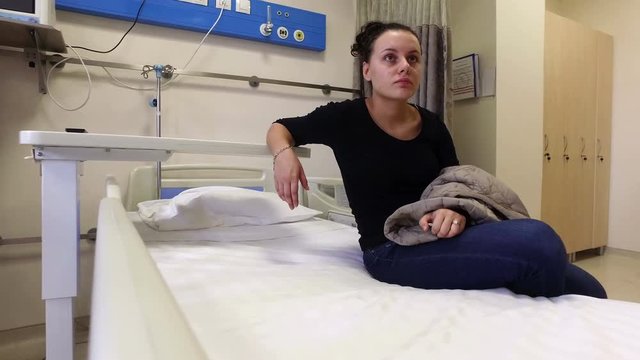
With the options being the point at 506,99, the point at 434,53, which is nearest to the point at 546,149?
the point at 506,99

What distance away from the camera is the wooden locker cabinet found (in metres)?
2.99

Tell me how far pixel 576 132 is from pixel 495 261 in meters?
3.06

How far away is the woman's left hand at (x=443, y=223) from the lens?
0.82 metres

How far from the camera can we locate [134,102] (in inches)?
75.9

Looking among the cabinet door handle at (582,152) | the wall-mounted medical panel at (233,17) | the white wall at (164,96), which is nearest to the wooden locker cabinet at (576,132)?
the cabinet door handle at (582,152)

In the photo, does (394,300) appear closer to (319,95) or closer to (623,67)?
(319,95)

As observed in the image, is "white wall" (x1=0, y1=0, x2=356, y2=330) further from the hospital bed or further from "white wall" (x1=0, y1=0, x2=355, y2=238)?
the hospital bed

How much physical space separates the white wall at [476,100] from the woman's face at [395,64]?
4.83ft

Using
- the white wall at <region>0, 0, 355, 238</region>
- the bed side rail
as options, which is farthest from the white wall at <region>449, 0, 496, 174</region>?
the bed side rail

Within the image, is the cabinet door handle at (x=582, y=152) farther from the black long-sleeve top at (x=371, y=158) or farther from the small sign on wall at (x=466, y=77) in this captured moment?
the black long-sleeve top at (x=371, y=158)

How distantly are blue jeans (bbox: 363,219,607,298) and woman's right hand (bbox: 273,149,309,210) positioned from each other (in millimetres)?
299

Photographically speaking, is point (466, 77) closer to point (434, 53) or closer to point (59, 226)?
point (434, 53)

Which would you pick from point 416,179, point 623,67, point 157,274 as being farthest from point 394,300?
point 623,67

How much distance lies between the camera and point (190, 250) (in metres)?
1.16
